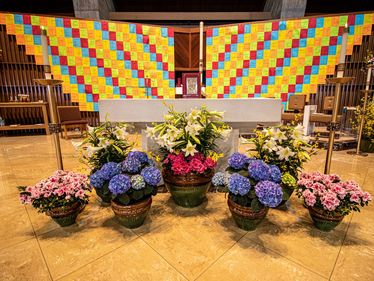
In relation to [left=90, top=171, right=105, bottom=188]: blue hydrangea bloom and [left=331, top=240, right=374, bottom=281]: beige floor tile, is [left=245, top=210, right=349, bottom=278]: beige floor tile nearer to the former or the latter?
[left=331, top=240, right=374, bottom=281]: beige floor tile

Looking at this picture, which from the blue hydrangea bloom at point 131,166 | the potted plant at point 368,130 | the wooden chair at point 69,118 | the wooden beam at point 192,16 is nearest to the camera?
the blue hydrangea bloom at point 131,166

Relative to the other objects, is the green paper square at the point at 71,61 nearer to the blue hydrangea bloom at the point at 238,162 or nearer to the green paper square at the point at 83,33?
the green paper square at the point at 83,33

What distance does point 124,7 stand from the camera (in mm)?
7797

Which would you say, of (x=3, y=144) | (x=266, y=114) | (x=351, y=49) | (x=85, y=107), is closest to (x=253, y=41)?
(x=351, y=49)

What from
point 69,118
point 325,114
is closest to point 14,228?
point 69,118

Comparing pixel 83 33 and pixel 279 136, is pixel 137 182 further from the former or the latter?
pixel 83 33

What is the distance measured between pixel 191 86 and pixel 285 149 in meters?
1.02

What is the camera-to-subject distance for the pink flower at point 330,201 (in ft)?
3.84

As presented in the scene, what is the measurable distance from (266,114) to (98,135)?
4.35 ft

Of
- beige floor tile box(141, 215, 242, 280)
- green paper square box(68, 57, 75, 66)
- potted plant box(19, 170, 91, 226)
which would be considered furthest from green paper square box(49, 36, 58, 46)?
beige floor tile box(141, 215, 242, 280)

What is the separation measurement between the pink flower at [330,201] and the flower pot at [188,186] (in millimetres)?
725

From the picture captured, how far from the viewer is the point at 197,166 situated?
55.5 inches

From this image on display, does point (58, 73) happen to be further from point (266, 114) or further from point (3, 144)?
point (266, 114)

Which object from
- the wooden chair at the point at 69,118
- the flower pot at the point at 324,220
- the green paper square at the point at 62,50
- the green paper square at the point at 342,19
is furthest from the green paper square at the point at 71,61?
the green paper square at the point at 342,19
